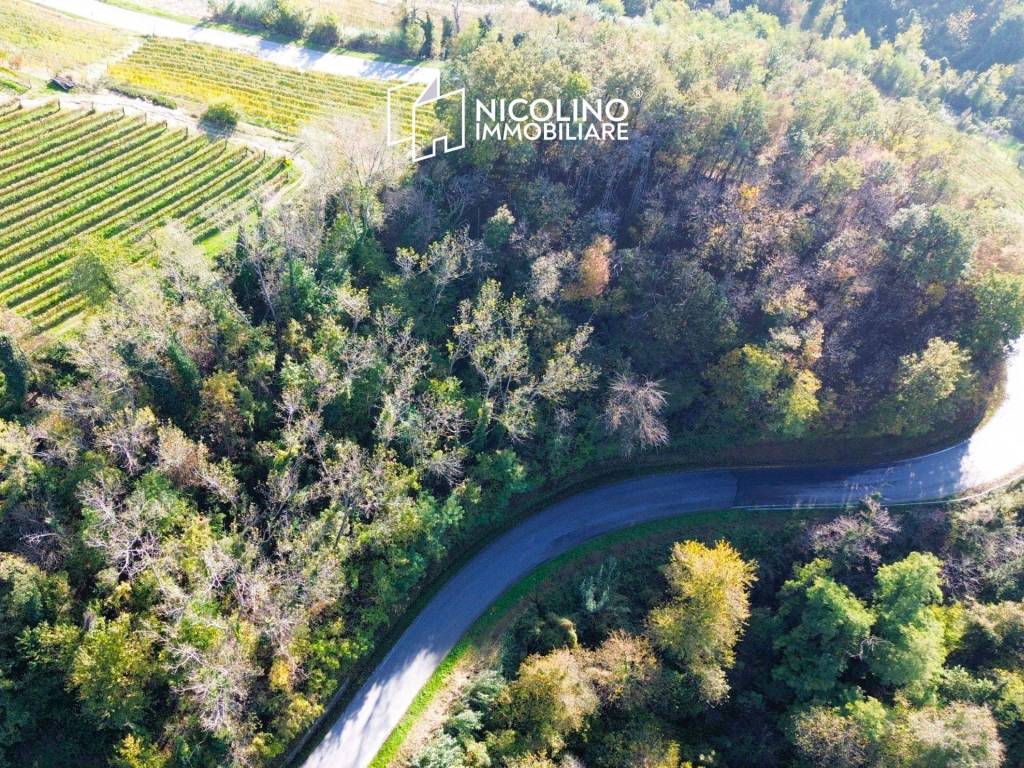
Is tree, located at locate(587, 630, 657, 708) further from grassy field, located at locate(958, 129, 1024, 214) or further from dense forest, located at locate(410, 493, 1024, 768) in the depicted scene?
grassy field, located at locate(958, 129, 1024, 214)

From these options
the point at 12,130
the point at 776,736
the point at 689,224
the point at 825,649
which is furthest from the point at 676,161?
the point at 12,130

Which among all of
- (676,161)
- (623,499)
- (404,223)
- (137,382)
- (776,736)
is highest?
(676,161)

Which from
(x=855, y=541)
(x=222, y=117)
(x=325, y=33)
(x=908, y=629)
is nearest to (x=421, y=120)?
(x=222, y=117)

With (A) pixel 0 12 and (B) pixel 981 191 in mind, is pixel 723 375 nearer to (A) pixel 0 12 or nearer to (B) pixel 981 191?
(B) pixel 981 191

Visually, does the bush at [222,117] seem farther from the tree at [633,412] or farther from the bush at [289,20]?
the tree at [633,412]

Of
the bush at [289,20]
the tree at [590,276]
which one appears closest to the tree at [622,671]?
the tree at [590,276]

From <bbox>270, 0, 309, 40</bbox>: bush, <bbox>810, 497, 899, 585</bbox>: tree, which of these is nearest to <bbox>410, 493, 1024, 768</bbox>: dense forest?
<bbox>810, 497, 899, 585</bbox>: tree

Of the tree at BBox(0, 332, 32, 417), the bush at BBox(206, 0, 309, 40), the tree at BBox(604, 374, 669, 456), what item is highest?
the bush at BBox(206, 0, 309, 40)
